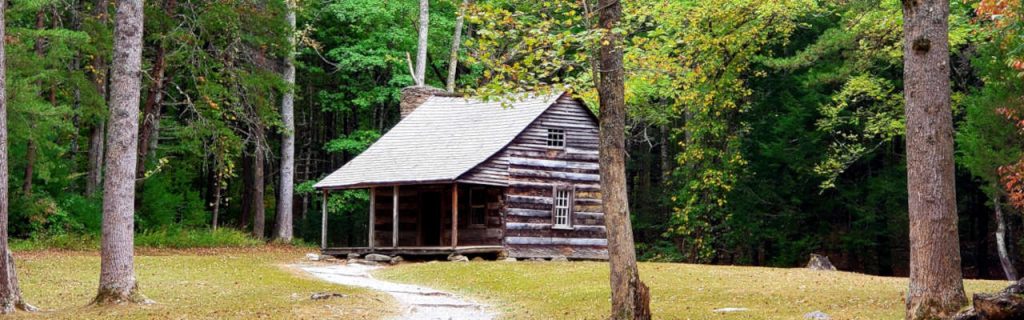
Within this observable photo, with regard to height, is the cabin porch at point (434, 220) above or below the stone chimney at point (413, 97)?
below

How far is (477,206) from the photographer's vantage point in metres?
34.3

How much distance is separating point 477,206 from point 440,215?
1.97m

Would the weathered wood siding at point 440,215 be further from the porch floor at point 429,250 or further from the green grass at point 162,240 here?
the green grass at point 162,240

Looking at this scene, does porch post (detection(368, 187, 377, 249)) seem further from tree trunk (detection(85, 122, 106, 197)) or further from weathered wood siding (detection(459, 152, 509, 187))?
tree trunk (detection(85, 122, 106, 197))

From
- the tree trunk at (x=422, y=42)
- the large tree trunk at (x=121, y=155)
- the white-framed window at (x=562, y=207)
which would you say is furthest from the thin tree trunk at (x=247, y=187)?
the large tree trunk at (x=121, y=155)

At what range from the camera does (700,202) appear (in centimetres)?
3888

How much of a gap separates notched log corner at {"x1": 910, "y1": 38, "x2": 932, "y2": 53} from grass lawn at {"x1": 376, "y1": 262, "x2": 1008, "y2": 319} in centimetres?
390

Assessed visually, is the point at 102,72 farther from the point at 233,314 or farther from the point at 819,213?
the point at 819,213

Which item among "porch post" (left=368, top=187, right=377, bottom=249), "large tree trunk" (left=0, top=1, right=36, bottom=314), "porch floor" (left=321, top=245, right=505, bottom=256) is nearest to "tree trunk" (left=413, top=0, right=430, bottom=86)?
"porch post" (left=368, top=187, right=377, bottom=249)

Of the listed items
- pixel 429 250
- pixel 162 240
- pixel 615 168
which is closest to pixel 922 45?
pixel 615 168

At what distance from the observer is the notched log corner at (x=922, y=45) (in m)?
13.9

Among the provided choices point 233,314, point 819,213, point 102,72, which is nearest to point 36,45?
point 102,72

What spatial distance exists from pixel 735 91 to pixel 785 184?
18.3 feet

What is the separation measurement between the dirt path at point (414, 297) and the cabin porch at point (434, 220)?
314cm
